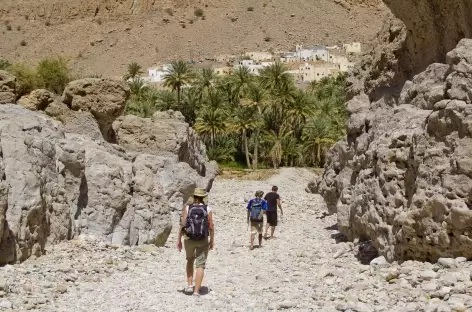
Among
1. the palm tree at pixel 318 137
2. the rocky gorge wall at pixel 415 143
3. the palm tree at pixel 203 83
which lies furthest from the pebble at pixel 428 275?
the palm tree at pixel 203 83

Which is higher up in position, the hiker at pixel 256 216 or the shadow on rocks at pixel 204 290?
the hiker at pixel 256 216

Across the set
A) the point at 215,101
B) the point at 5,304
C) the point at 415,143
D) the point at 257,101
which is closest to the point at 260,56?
the point at 215,101

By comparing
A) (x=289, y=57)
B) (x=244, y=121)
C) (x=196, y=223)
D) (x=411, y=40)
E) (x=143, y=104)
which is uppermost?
(x=289, y=57)

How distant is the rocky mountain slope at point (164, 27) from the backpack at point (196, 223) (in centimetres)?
8970

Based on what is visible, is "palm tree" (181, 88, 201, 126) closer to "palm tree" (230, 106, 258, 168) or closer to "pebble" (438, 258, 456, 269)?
"palm tree" (230, 106, 258, 168)

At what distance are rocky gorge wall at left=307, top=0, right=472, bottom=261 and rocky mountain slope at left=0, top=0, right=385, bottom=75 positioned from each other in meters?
86.0

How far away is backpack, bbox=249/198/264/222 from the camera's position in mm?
11258

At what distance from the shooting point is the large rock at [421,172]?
22.8ft

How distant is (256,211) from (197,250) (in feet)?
14.4

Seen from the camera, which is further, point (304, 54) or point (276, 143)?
point (304, 54)

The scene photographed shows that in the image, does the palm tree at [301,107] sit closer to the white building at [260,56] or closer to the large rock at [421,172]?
the large rock at [421,172]

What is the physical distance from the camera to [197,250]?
7121mm

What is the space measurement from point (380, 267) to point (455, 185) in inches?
59.1

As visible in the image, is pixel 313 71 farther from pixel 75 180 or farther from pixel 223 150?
pixel 75 180
